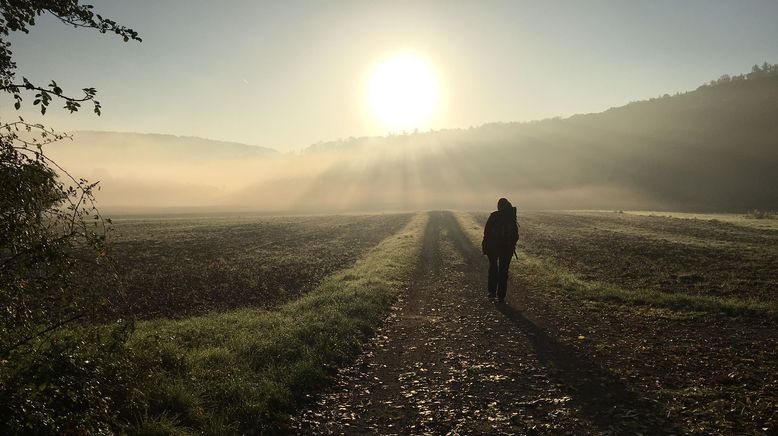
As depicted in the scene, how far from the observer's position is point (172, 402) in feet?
25.6

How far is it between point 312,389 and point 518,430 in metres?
4.54

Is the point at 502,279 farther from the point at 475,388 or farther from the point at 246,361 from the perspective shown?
the point at 246,361

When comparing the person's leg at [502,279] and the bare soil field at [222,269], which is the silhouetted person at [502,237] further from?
the bare soil field at [222,269]

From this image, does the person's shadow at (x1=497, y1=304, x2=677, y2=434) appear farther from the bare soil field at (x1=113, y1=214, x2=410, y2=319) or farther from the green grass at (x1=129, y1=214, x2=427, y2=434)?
the bare soil field at (x1=113, y1=214, x2=410, y2=319)

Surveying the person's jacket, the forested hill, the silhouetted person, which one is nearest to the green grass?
the silhouetted person

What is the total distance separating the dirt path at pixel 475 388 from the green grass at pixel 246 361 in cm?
66

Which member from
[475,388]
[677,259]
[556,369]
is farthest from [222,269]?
[677,259]

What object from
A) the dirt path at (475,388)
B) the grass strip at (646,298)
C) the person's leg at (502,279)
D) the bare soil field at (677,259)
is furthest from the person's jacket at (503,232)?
the bare soil field at (677,259)

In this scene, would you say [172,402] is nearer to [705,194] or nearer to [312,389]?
[312,389]

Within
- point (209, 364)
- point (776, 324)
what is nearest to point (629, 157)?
point (776, 324)

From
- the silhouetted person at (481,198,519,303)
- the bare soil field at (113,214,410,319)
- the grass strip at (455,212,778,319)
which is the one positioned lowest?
the bare soil field at (113,214,410,319)

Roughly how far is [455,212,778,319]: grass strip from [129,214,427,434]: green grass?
362 inches

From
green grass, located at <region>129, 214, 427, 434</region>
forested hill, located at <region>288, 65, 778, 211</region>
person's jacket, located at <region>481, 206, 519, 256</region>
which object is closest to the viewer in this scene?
green grass, located at <region>129, 214, 427, 434</region>

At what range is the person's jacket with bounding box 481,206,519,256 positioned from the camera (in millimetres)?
16938
